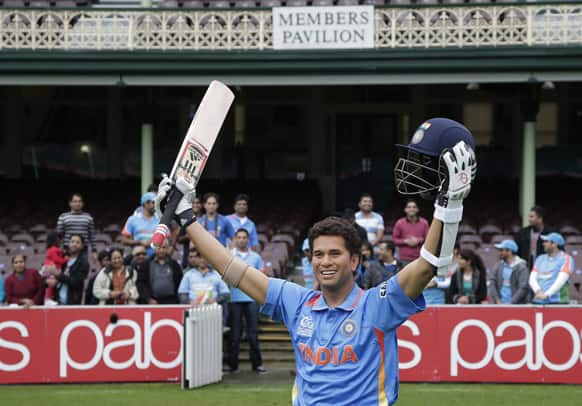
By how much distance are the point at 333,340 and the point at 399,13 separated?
604 inches

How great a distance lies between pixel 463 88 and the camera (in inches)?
976

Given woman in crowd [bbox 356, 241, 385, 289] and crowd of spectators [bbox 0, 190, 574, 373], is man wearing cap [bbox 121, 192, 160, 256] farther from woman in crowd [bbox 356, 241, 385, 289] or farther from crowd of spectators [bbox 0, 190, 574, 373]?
woman in crowd [bbox 356, 241, 385, 289]

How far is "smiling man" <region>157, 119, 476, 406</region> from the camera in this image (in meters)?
4.54

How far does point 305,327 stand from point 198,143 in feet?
3.17

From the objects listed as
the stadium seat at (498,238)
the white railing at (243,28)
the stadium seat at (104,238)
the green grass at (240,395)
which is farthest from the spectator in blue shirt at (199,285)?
the white railing at (243,28)

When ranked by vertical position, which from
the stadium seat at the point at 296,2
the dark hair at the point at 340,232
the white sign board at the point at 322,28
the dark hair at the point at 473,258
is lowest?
the dark hair at the point at 473,258

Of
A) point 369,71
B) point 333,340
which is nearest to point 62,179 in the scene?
point 369,71

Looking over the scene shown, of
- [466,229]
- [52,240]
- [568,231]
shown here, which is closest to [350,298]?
[52,240]

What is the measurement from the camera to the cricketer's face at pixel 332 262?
4.84 metres

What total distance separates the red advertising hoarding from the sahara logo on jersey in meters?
8.60

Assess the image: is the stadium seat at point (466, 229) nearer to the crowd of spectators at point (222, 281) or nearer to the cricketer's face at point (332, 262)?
the crowd of spectators at point (222, 281)

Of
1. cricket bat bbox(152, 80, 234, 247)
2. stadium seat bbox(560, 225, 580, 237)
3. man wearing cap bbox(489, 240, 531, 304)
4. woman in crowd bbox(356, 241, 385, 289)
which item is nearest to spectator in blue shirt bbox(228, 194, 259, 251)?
woman in crowd bbox(356, 241, 385, 289)

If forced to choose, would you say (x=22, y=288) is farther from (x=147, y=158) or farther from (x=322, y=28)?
(x=322, y=28)

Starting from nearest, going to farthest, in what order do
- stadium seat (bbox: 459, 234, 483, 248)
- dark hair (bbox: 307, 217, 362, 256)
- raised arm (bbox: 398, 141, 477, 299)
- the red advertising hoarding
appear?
raised arm (bbox: 398, 141, 477, 299)
dark hair (bbox: 307, 217, 362, 256)
the red advertising hoarding
stadium seat (bbox: 459, 234, 483, 248)
